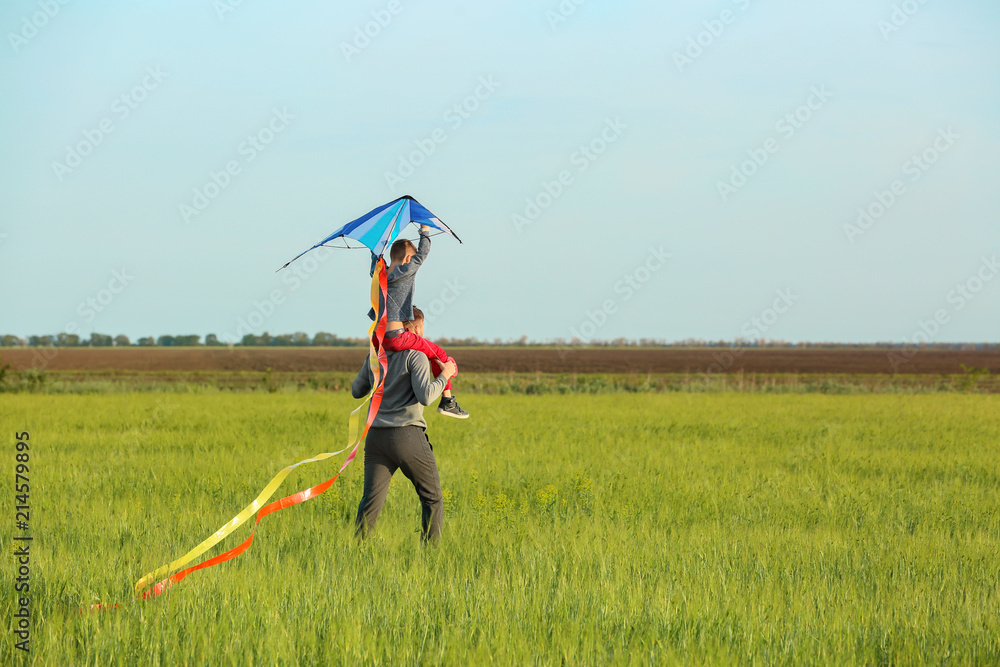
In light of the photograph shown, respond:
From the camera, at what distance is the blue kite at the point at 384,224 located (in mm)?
5535

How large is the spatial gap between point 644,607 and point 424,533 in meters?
2.13

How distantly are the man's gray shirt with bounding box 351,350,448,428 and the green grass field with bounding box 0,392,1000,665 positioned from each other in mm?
1141

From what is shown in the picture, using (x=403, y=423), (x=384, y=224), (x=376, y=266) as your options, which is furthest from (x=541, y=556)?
(x=384, y=224)

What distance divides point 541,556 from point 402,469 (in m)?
1.40

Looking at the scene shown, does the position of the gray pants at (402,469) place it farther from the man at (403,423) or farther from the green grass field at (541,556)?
the green grass field at (541,556)

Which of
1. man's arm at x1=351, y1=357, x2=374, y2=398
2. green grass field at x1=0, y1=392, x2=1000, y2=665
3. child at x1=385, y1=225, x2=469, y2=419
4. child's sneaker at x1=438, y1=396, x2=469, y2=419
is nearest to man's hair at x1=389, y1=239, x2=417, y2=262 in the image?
child at x1=385, y1=225, x2=469, y2=419

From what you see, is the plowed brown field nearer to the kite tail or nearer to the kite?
the kite tail

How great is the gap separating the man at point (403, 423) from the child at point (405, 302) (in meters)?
0.05

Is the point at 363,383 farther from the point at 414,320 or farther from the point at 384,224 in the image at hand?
the point at 384,224

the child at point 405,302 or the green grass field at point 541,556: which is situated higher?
the child at point 405,302

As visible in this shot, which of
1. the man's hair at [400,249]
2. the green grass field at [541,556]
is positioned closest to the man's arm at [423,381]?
the man's hair at [400,249]

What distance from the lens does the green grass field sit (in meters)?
4.34

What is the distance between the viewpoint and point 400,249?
18.8 feet

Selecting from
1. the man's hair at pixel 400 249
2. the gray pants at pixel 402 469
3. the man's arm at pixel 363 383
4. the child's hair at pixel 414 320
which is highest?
the man's hair at pixel 400 249
